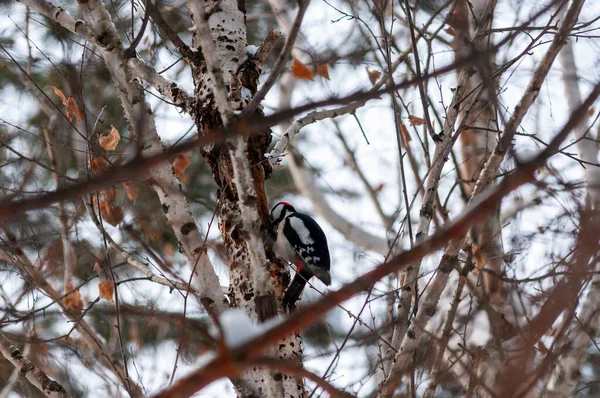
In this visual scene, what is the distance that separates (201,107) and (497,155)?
4.30 ft

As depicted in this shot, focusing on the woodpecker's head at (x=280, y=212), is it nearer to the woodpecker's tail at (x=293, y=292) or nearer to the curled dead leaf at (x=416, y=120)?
the woodpecker's tail at (x=293, y=292)

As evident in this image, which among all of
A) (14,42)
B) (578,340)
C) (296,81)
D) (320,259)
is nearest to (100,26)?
(320,259)

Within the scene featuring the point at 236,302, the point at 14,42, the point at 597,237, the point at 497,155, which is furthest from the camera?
the point at 14,42

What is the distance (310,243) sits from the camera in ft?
13.6

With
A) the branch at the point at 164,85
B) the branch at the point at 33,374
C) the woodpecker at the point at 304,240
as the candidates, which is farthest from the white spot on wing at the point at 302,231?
the branch at the point at 33,374

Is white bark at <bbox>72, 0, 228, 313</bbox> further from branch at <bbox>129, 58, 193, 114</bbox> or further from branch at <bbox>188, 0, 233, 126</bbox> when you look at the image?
branch at <bbox>188, 0, 233, 126</bbox>

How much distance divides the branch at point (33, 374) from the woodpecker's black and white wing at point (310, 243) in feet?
5.35

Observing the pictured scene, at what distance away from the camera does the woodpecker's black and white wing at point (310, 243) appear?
3996 millimetres

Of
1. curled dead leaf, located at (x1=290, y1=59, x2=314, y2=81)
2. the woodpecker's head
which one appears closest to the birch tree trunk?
curled dead leaf, located at (x1=290, y1=59, x2=314, y2=81)

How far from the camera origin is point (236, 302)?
2689mm

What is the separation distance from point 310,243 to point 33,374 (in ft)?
6.29

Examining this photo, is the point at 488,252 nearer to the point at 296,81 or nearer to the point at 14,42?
the point at 296,81

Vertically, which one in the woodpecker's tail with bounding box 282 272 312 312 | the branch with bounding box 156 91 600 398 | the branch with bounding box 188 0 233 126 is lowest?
the branch with bounding box 156 91 600 398

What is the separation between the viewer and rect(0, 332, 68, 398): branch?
2.60 meters
